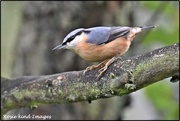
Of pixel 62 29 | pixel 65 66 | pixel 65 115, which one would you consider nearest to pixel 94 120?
pixel 65 115

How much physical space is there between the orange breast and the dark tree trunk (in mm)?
1207

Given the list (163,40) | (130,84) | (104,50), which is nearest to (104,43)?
(104,50)

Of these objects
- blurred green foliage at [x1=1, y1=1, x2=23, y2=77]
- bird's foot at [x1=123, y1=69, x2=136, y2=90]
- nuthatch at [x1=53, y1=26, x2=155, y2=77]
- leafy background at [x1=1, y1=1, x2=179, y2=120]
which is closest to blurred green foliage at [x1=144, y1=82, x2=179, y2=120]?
leafy background at [x1=1, y1=1, x2=179, y2=120]

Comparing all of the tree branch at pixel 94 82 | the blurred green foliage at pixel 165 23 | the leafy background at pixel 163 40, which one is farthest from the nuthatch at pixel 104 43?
the blurred green foliage at pixel 165 23

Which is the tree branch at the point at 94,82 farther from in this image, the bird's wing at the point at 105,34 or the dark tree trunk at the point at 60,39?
the dark tree trunk at the point at 60,39

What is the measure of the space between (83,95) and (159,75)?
449mm

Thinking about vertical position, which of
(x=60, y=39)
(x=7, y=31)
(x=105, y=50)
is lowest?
(x=105, y=50)

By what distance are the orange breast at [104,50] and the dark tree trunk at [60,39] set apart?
1.21 metres

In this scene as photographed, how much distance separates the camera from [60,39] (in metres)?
3.81

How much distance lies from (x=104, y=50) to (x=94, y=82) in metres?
0.32

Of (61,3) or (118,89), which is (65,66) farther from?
(118,89)

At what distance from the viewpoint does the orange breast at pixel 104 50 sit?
A: 2.51 metres

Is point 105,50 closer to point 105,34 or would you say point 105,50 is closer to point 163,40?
point 105,34

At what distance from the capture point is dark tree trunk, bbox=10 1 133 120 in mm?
3758
